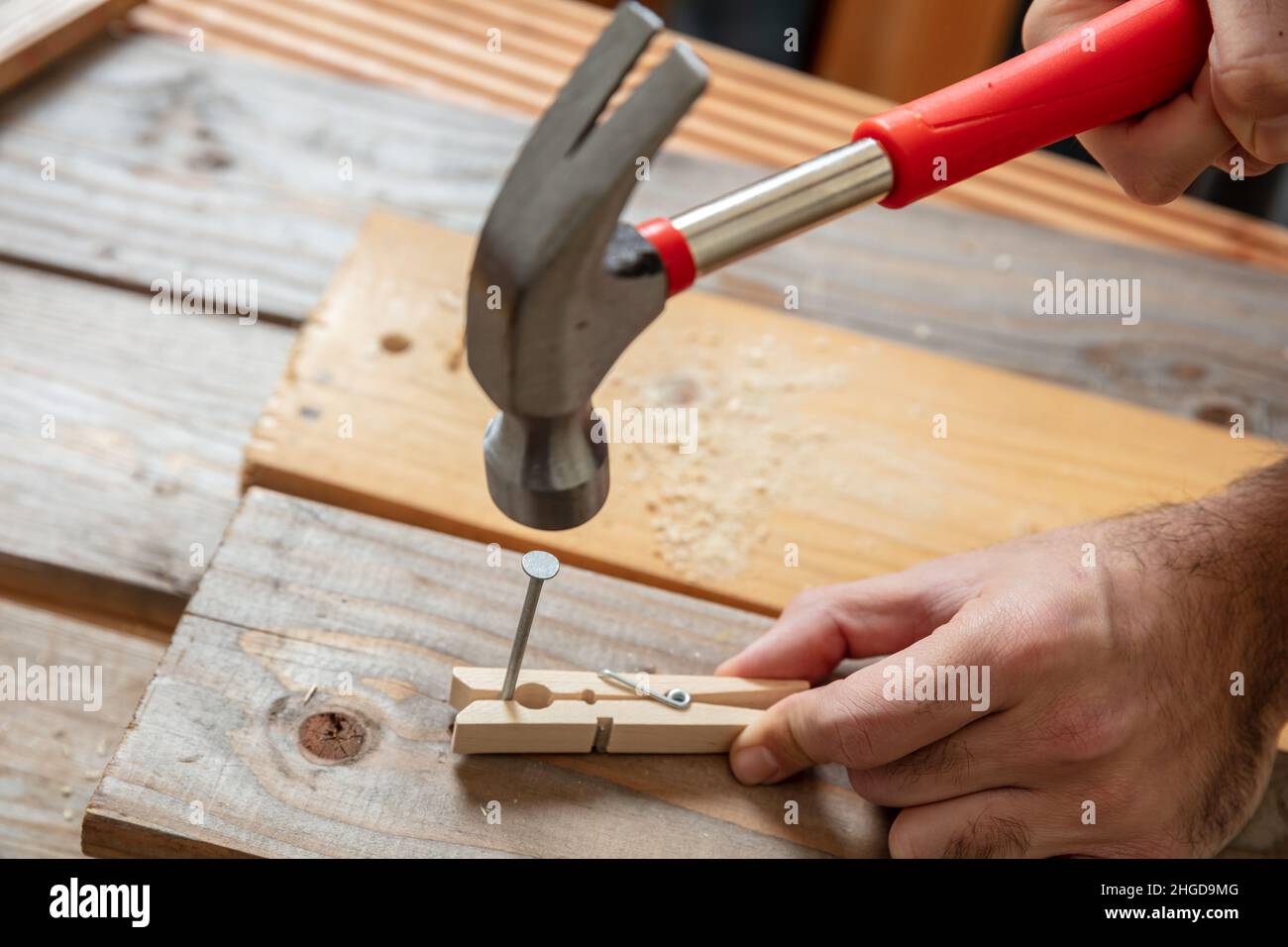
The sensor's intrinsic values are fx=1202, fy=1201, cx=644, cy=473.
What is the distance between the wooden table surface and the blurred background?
1170 millimetres

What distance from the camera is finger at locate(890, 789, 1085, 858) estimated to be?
106 centimetres

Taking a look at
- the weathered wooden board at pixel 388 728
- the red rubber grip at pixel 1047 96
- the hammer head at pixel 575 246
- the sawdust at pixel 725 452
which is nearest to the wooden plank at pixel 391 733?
the weathered wooden board at pixel 388 728

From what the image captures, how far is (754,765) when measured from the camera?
3.58ft

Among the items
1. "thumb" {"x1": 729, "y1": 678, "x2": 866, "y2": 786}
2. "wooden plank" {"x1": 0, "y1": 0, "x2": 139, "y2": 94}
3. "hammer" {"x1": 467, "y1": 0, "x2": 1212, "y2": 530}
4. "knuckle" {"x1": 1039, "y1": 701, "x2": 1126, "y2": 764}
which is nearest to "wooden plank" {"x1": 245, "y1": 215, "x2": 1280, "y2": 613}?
"thumb" {"x1": 729, "y1": 678, "x2": 866, "y2": 786}

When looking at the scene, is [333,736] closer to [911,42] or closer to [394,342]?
[394,342]

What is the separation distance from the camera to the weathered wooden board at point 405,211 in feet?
5.35

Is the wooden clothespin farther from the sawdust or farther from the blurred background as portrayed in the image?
the blurred background

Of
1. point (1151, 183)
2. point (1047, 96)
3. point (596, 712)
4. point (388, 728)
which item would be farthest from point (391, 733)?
point (1151, 183)

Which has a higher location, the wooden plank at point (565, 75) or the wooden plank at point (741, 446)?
the wooden plank at point (565, 75)

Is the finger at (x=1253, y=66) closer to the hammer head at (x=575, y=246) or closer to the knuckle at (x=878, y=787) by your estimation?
the hammer head at (x=575, y=246)

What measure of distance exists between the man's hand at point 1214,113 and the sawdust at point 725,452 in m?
0.48

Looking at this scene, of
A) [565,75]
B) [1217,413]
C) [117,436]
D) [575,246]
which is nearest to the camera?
[575,246]

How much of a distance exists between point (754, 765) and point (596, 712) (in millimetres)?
152
